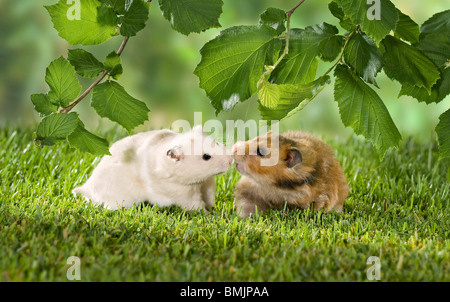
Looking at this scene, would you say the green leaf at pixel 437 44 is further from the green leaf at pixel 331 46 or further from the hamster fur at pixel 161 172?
the hamster fur at pixel 161 172

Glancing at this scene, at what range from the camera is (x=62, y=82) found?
2.61m

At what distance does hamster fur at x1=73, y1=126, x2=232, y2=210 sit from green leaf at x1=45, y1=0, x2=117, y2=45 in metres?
0.84

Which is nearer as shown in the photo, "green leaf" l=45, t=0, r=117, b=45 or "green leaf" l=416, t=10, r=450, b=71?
"green leaf" l=45, t=0, r=117, b=45

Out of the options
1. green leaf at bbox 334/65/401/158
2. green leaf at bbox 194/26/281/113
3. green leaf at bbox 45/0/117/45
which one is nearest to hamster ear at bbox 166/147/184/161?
green leaf at bbox 194/26/281/113

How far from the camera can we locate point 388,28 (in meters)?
2.33

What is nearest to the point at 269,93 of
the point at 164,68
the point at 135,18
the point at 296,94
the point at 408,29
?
the point at 296,94

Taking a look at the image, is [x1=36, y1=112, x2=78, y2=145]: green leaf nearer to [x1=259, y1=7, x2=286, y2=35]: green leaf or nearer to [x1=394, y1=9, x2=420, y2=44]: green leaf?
A: [x1=259, y1=7, x2=286, y2=35]: green leaf

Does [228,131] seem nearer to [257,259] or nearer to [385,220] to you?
[385,220]

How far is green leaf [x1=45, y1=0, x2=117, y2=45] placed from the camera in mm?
2553

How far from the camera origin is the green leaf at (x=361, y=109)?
2658 mm

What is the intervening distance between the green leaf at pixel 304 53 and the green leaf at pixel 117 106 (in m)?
0.64

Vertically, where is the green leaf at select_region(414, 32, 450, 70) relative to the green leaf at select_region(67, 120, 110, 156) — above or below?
above
